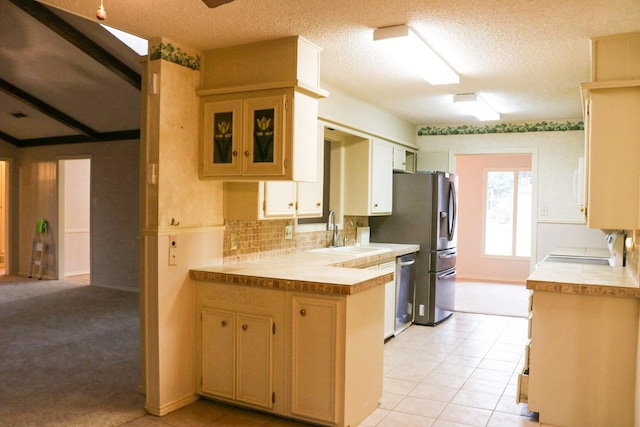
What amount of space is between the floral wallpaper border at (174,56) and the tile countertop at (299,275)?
4.38ft

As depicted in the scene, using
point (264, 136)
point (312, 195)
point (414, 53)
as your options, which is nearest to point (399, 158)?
point (312, 195)

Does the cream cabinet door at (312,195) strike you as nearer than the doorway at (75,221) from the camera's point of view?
Yes

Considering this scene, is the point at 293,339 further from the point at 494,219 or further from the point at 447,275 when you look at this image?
the point at 494,219

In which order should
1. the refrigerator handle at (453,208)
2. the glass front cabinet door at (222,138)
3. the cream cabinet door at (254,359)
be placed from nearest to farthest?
1. the cream cabinet door at (254,359)
2. the glass front cabinet door at (222,138)
3. the refrigerator handle at (453,208)

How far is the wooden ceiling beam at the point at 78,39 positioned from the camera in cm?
454

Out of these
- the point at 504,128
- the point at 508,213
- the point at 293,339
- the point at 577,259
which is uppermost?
the point at 504,128

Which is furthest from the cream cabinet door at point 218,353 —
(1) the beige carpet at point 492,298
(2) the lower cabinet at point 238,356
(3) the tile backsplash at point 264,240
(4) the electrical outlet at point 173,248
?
(1) the beige carpet at point 492,298

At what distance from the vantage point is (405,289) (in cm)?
540

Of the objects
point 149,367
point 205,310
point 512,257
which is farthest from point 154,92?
point 512,257

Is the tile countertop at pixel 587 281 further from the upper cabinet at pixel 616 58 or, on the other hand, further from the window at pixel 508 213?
the window at pixel 508 213

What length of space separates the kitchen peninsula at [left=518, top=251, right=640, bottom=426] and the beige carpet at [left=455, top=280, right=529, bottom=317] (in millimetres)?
3183

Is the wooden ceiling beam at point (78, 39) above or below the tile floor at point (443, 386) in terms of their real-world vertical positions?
above

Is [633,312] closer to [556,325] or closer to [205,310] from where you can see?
[556,325]

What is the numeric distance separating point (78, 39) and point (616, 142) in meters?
4.68
